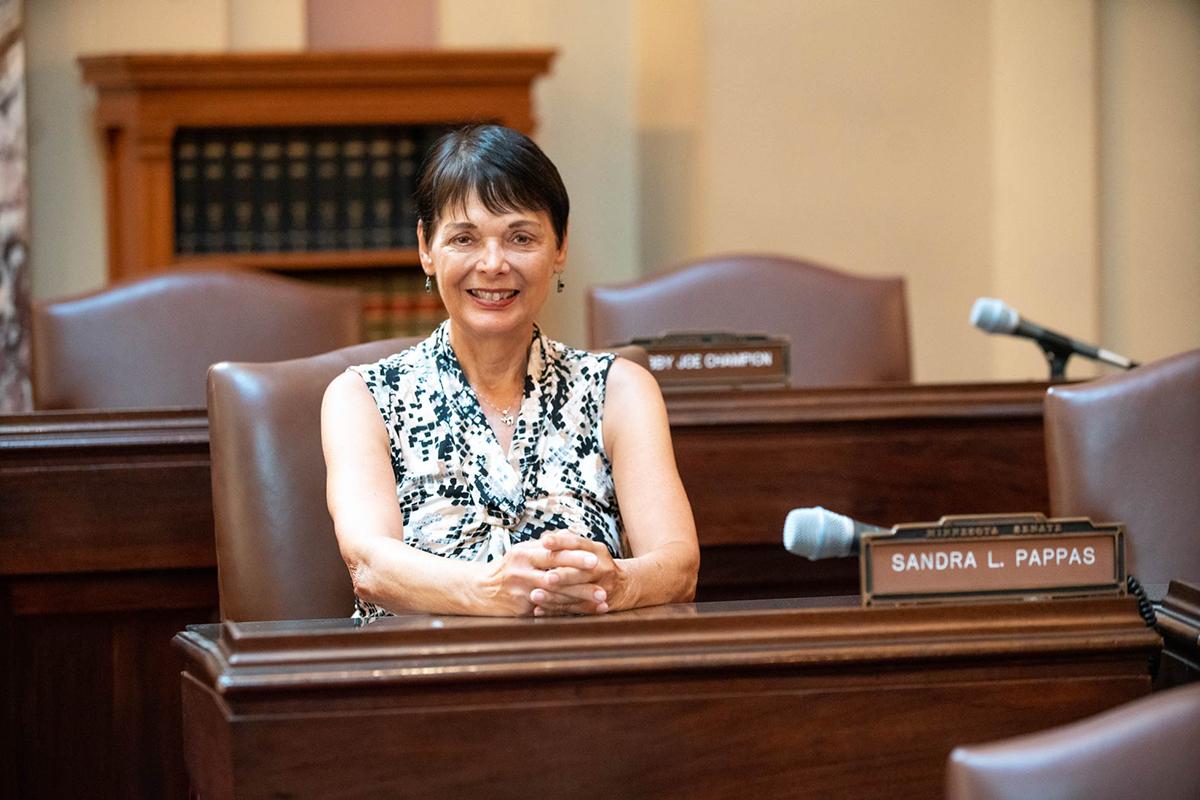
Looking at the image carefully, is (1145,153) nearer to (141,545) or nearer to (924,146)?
(924,146)

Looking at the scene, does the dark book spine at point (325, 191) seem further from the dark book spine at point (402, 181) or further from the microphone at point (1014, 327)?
the microphone at point (1014, 327)

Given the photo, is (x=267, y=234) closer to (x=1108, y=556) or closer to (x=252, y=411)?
(x=252, y=411)

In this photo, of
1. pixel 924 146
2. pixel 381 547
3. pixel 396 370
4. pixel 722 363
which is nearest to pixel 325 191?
pixel 924 146

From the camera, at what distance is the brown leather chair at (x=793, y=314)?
3.39 metres

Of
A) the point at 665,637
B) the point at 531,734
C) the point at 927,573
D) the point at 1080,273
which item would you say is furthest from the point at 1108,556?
the point at 1080,273

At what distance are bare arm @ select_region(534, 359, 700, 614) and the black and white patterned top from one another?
3 centimetres

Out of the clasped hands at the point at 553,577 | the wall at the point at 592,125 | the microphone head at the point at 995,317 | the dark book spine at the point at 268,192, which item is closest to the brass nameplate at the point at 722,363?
the microphone head at the point at 995,317

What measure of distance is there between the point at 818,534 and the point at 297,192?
3.80 m

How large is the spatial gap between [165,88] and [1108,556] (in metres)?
3.82

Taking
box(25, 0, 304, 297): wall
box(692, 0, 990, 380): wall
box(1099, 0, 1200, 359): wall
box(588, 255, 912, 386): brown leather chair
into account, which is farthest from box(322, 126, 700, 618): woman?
box(1099, 0, 1200, 359): wall

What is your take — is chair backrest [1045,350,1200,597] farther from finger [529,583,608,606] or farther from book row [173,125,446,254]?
book row [173,125,446,254]

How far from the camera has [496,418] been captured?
226 centimetres

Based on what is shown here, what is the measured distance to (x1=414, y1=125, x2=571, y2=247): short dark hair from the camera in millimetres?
2141

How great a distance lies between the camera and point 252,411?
7.06 feet
